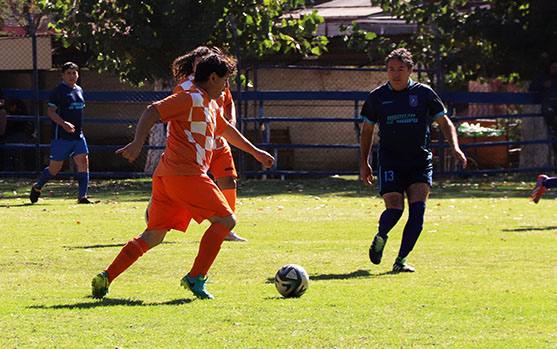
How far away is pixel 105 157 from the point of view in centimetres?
2394

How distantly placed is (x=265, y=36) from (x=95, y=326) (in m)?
15.6

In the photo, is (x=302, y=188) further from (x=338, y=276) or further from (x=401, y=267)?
(x=338, y=276)

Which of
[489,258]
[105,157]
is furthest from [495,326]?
[105,157]

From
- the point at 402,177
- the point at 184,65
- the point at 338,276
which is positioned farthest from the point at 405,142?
the point at 184,65

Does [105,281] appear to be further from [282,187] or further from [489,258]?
[282,187]

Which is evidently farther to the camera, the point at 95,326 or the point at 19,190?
the point at 19,190

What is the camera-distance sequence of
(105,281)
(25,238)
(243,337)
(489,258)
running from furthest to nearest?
1. (25,238)
2. (489,258)
3. (105,281)
4. (243,337)

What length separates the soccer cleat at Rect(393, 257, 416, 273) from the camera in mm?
7633

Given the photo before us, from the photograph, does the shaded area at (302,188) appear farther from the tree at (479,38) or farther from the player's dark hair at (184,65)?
the player's dark hair at (184,65)

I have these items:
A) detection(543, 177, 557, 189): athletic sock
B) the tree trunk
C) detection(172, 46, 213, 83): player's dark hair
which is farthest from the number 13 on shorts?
the tree trunk

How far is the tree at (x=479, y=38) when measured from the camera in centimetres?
2084

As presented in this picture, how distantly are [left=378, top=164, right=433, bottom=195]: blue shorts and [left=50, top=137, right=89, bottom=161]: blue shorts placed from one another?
7010 mm

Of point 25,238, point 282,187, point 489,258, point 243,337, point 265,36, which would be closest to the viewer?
point 243,337

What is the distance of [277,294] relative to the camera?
643 cm
